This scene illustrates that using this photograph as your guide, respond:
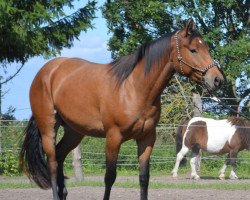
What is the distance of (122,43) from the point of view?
26.1 metres

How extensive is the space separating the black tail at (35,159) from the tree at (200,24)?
16946 millimetres

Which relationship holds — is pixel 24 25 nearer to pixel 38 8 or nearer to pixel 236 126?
pixel 38 8

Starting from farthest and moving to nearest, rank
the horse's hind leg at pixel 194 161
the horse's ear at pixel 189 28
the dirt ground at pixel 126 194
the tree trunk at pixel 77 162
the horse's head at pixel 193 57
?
1. the horse's hind leg at pixel 194 161
2. the tree trunk at pixel 77 162
3. the dirt ground at pixel 126 194
4. the horse's ear at pixel 189 28
5. the horse's head at pixel 193 57

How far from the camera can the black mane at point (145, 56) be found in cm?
643

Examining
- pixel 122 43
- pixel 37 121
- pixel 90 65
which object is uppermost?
pixel 122 43

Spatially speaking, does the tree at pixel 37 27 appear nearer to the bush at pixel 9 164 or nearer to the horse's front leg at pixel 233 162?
the bush at pixel 9 164

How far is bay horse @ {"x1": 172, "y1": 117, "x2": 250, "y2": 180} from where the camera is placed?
15039 millimetres

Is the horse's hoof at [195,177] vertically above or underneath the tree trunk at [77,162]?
underneath

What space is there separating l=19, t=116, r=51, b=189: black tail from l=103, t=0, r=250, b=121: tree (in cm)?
1695

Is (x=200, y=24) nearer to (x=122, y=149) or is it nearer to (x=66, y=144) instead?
(x=122, y=149)

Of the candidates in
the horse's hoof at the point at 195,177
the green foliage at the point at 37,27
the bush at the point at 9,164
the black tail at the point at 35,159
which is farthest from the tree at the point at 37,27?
the black tail at the point at 35,159

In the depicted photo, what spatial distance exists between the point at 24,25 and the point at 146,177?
29.8 ft

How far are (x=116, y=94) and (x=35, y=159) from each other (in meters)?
1.65

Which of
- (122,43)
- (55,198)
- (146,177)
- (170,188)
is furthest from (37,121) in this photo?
(122,43)
